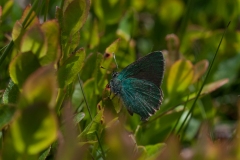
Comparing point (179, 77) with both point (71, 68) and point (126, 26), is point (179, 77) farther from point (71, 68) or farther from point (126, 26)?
point (71, 68)

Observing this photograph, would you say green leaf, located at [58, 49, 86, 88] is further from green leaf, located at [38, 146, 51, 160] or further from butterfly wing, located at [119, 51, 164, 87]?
butterfly wing, located at [119, 51, 164, 87]

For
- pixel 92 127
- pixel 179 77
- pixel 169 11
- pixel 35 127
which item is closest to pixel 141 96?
pixel 179 77

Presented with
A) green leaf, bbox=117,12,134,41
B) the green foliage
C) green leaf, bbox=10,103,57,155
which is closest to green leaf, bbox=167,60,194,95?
the green foliage

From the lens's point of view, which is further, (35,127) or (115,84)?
(115,84)

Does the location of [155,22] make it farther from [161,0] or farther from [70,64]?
[70,64]

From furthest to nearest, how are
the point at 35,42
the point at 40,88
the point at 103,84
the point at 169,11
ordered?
the point at 169,11
the point at 103,84
the point at 35,42
the point at 40,88

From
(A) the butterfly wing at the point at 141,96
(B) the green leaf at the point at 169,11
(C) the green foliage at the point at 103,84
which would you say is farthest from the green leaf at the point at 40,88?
(B) the green leaf at the point at 169,11

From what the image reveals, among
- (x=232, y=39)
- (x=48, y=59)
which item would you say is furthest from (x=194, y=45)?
(x=48, y=59)

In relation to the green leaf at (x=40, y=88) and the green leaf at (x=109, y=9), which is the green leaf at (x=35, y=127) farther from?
the green leaf at (x=109, y=9)
